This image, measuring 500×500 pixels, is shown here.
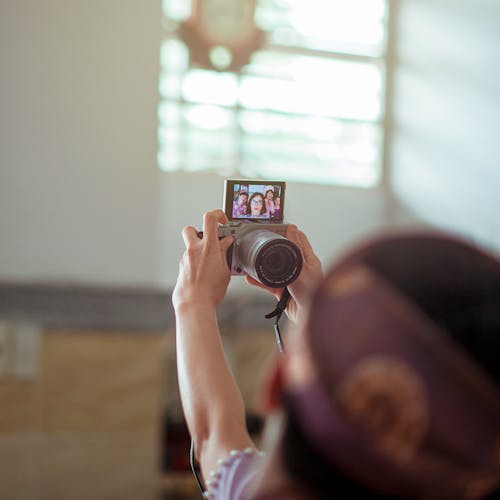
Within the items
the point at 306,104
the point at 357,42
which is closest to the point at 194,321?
the point at 306,104

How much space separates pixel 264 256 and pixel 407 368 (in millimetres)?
653

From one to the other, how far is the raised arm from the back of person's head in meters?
0.28

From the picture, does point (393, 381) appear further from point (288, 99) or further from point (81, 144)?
point (288, 99)

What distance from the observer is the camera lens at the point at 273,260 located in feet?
3.39

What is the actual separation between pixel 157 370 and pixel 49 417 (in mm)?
458

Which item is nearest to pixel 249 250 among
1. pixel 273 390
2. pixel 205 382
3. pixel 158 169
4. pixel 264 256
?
pixel 264 256

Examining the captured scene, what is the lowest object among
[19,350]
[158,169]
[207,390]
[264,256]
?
[19,350]

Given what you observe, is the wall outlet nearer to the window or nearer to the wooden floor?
the wooden floor

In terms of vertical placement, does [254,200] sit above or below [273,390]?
above

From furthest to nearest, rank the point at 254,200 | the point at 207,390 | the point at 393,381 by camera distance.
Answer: the point at 254,200
the point at 207,390
the point at 393,381

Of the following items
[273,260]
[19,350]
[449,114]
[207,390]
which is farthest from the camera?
[449,114]

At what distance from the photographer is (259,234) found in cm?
110

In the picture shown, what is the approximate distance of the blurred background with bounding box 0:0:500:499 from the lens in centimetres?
335

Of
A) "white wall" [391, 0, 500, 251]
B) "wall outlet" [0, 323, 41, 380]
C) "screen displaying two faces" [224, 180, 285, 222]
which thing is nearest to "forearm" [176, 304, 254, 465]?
"screen displaying two faces" [224, 180, 285, 222]
